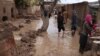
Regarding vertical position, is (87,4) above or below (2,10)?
above

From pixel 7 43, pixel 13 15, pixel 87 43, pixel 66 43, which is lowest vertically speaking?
pixel 13 15

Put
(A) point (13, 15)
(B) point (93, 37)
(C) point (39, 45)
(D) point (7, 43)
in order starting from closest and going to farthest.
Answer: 1. (D) point (7, 43)
2. (B) point (93, 37)
3. (C) point (39, 45)
4. (A) point (13, 15)

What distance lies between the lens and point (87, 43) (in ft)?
43.9

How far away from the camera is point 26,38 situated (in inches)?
790

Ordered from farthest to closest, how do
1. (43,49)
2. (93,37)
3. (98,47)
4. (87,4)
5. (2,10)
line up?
1. (2,10)
2. (87,4)
3. (43,49)
4. (93,37)
5. (98,47)

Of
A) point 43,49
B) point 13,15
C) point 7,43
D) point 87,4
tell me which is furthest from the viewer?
point 13,15

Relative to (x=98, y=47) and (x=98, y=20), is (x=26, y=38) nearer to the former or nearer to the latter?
(x=98, y=20)

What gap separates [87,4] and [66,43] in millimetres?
5468

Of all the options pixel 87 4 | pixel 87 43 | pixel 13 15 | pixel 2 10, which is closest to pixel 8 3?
pixel 2 10

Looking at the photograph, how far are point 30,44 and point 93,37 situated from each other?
20.7ft

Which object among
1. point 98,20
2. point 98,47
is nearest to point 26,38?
point 98,20

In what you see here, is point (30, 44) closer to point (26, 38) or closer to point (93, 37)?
point (26, 38)

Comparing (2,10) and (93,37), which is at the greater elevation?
(93,37)

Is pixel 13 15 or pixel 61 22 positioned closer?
pixel 61 22
